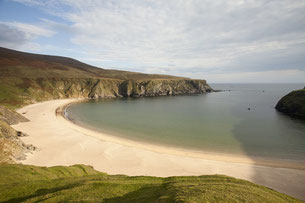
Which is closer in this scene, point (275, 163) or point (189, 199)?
point (189, 199)

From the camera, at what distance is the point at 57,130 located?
43.1 metres

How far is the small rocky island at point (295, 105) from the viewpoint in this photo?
65.6 meters

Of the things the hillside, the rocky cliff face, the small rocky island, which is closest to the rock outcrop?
the hillside

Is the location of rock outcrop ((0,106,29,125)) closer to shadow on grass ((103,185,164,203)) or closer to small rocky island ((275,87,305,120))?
shadow on grass ((103,185,164,203))

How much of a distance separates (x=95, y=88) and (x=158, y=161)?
118 metres

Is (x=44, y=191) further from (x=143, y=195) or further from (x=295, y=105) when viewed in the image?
(x=295, y=105)

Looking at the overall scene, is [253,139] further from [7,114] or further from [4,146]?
[7,114]

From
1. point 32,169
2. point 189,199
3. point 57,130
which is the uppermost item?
point 189,199

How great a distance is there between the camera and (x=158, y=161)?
1086 inches

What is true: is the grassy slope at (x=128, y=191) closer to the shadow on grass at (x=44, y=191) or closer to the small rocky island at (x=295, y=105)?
the shadow on grass at (x=44, y=191)

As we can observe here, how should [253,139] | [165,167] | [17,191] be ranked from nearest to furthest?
[17,191]
[165,167]
[253,139]

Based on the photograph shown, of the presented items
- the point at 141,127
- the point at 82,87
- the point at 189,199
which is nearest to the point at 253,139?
the point at 141,127

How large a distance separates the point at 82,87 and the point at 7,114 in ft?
291

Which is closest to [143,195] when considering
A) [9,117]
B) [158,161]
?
[158,161]
